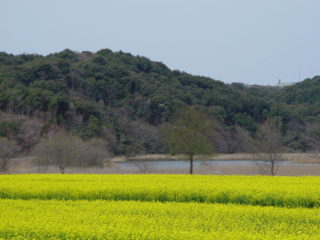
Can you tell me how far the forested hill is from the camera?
196ft

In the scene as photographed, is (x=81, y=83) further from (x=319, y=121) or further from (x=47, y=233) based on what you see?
(x=47, y=233)

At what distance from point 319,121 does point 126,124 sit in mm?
29314

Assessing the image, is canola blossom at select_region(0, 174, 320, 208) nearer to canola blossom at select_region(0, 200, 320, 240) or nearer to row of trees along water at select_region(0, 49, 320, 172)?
canola blossom at select_region(0, 200, 320, 240)

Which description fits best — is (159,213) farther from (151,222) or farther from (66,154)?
(66,154)

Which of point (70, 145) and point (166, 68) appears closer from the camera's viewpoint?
point (70, 145)

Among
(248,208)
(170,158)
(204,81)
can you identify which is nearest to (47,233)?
(248,208)

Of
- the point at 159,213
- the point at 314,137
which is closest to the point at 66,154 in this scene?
the point at 159,213

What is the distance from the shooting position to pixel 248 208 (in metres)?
14.2

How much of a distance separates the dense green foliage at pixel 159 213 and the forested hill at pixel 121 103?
37.1 meters

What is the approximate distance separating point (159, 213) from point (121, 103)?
56806mm

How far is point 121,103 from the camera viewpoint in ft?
230

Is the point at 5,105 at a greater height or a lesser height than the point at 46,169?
greater

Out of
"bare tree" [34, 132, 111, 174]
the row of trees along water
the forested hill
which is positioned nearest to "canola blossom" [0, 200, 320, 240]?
"bare tree" [34, 132, 111, 174]

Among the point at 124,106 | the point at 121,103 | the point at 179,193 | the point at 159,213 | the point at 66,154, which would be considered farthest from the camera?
the point at 121,103
